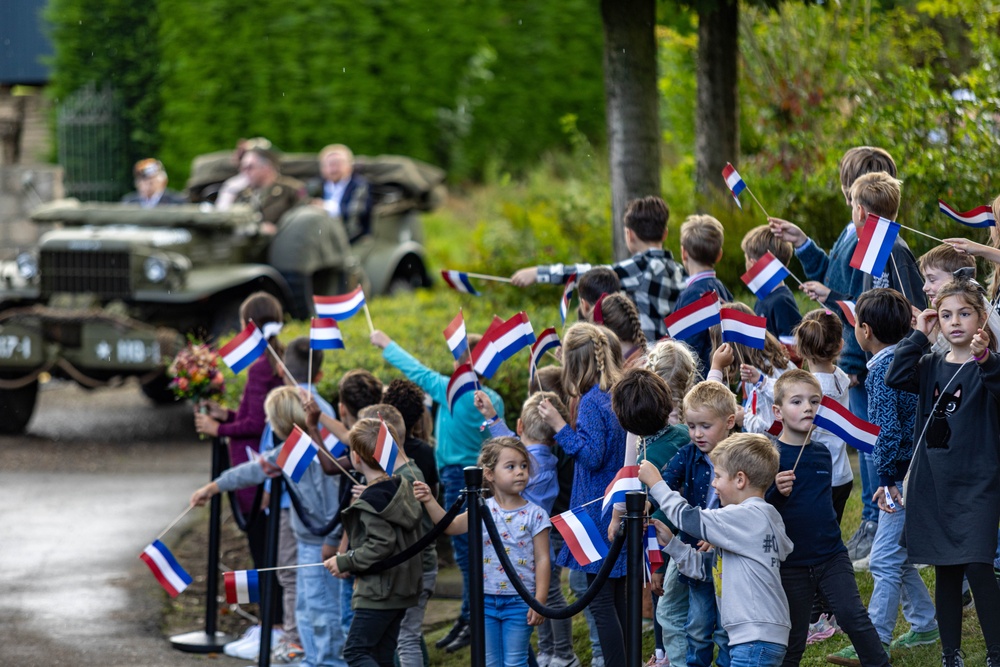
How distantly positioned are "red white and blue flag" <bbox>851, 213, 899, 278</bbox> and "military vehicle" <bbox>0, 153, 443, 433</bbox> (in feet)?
23.0

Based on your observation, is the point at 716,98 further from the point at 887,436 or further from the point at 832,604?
the point at 832,604

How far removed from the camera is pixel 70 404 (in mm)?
14391

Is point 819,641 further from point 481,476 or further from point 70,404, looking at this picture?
point 70,404

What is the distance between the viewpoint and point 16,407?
12445 millimetres

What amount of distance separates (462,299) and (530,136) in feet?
40.6

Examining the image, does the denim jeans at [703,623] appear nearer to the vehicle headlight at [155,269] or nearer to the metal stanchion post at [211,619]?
the metal stanchion post at [211,619]

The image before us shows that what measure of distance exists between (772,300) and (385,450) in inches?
77.2

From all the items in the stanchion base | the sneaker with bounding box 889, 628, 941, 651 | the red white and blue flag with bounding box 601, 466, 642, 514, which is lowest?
the stanchion base

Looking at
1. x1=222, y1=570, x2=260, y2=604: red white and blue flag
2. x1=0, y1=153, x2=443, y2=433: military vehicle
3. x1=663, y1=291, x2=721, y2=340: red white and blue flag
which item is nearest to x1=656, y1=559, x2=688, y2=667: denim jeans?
x1=663, y1=291, x2=721, y2=340: red white and blue flag

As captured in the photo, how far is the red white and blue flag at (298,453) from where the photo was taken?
6.25m

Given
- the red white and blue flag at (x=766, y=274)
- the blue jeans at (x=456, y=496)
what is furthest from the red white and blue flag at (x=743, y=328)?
the blue jeans at (x=456, y=496)

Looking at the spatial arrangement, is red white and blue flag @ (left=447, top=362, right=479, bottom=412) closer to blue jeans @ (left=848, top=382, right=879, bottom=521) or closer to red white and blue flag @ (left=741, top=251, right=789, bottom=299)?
red white and blue flag @ (left=741, top=251, right=789, bottom=299)

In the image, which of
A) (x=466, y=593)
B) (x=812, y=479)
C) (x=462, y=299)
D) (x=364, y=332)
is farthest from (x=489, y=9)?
(x=812, y=479)

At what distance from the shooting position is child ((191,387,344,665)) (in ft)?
21.9
